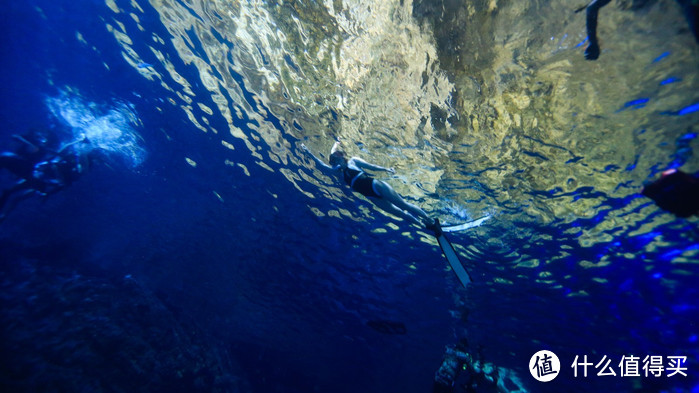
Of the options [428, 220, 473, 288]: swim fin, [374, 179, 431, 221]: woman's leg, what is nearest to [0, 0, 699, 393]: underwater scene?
[374, 179, 431, 221]: woman's leg

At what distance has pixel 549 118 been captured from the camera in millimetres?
6504

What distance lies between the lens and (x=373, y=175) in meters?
10.7

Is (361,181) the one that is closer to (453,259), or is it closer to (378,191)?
(378,191)

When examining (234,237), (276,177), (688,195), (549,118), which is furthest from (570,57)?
(234,237)

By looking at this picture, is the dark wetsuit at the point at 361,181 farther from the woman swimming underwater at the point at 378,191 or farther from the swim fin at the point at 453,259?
the swim fin at the point at 453,259

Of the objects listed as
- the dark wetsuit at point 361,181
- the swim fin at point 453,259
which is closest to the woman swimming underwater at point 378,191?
the dark wetsuit at point 361,181

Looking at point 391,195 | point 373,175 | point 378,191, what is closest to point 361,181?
point 378,191

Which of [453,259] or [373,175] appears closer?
[453,259]

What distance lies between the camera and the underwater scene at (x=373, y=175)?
5.81 meters

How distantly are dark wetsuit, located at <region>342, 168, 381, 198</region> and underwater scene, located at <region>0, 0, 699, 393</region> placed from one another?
0.07 metres

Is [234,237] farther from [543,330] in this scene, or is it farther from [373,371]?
[373,371]

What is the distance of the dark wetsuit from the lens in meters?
6.43

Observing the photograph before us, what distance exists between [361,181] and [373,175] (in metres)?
4.27

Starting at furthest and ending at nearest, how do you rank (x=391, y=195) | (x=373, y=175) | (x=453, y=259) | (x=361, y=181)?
1. (x=373, y=175)
2. (x=453, y=259)
3. (x=361, y=181)
4. (x=391, y=195)
